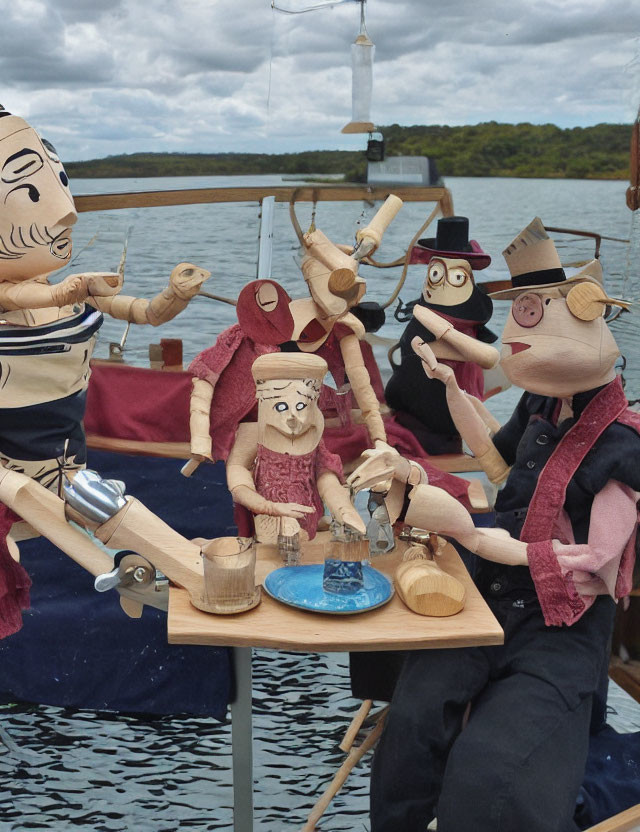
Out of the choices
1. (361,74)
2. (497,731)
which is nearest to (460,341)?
(497,731)

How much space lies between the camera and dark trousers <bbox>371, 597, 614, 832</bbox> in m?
1.45

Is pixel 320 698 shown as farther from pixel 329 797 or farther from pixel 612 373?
pixel 612 373

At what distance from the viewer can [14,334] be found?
1899 mm

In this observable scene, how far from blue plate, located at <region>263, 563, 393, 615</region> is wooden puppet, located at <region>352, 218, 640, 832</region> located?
15 cm

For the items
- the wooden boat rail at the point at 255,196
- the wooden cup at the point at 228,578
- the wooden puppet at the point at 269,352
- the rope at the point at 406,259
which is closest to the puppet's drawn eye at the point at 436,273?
the rope at the point at 406,259

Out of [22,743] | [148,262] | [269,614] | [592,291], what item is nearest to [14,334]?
[269,614]

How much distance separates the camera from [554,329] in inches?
63.6

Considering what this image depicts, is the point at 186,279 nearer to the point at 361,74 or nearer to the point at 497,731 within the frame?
the point at 497,731

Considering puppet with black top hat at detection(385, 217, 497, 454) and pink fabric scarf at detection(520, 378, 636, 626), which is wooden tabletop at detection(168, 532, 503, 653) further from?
puppet with black top hat at detection(385, 217, 497, 454)

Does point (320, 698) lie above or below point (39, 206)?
below

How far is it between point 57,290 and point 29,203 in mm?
217

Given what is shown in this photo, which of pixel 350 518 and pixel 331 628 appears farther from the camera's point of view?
pixel 350 518

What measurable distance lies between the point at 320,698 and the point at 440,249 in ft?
4.14

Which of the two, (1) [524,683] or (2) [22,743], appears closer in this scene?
(1) [524,683]
